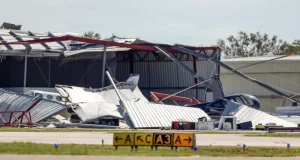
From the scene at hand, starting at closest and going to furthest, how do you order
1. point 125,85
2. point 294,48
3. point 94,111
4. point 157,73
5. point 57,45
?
point 94,111, point 125,85, point 57,45, point 157,73, point 294,48

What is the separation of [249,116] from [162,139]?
32.5 meters

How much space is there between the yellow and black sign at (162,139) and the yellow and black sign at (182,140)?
0.74 ft

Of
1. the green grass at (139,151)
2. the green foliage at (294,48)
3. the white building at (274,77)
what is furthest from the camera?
the green foliage at (294,48)

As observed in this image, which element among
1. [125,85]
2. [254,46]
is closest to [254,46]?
[254,46]

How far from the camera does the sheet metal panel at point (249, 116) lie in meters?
66.4

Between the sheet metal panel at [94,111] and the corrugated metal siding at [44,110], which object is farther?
the sheet metal panel at [94,111]

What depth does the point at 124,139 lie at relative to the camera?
35812 millimetres

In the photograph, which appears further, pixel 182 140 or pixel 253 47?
pixel 253 47

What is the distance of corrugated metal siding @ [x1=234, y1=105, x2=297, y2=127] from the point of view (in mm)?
66369

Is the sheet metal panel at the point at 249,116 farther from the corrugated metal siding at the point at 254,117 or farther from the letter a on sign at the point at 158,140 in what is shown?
the letter a on sign at the point at 158,140

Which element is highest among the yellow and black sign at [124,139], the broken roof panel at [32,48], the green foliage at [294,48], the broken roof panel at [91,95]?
the green foliage at [294,48]

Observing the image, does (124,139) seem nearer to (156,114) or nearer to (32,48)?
(156,114)

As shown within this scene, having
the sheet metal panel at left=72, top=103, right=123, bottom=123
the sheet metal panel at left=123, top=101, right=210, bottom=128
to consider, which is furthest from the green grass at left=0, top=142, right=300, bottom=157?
the sheet metal panel at left=72, top=103, right=123, bottom=123

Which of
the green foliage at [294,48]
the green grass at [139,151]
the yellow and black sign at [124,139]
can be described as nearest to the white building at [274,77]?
the green foliage at [294,48]
